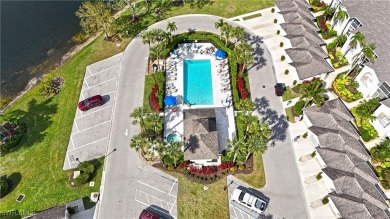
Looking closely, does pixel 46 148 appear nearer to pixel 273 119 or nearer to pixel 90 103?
pixel 90 103

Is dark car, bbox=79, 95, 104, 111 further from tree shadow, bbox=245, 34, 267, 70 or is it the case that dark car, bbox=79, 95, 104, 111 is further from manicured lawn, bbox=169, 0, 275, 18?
tree shadow, bbox=245, 34, 267, 70

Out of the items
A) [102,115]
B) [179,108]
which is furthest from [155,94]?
[102,115]

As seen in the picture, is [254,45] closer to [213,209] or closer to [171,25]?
[171,25]

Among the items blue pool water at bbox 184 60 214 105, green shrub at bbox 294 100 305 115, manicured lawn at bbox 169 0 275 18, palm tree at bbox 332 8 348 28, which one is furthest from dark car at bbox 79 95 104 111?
palm tree at bbox 332 8 348 28

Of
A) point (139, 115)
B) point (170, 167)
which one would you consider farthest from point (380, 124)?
point (139, 115)

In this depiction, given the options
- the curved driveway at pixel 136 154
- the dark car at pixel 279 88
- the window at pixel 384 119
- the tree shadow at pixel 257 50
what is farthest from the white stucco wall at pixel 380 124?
the tree shadow at pixel 257 50

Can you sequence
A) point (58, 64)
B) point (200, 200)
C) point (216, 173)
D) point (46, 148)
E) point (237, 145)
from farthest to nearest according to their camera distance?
point (58, 64) → point (46, 148) → point (216, 173) → point (200, 200) → point (237, 145)

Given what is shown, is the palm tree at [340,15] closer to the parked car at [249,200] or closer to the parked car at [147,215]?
the parked car at [249,200]
